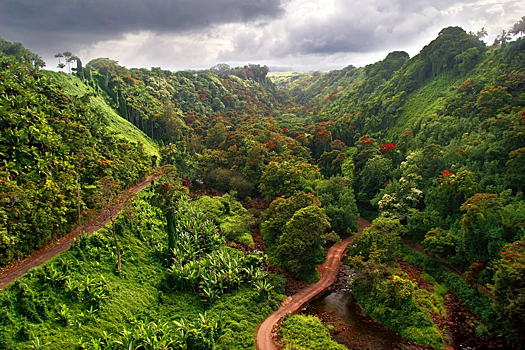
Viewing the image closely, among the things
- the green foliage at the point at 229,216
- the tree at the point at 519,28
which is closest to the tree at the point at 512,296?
the green foliage at the point at 229,216

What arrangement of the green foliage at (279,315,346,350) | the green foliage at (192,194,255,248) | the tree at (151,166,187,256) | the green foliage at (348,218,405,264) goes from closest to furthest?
1. the green foliage at (279,315,346,350)
2. the green foliage at (348,218,405,264)
3. the tree at (151,166,187,256)
4. the green foliage at (192,194,255,248)

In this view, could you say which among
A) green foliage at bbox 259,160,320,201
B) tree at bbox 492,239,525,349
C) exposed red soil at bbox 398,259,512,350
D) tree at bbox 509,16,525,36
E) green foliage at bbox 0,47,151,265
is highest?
tree at bbox 509,16,525,36

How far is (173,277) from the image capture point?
912 inches

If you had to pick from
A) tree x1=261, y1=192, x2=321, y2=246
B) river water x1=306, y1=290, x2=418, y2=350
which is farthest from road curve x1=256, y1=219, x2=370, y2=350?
tree x1=261, y1=192, x2=321, y2=246

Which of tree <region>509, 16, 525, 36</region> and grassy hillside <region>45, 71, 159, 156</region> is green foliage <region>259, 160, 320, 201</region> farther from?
tree <region>509, 16, 525, 36</region>

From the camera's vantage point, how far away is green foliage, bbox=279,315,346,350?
19.1 meters

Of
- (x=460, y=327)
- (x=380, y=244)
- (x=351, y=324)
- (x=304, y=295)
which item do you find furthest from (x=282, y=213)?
(x=460, y=327)

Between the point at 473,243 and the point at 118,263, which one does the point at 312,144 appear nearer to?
the point at 473,243

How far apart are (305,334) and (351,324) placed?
410cm

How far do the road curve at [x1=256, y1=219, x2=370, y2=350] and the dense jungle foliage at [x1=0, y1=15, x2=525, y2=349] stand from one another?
2.57 ft

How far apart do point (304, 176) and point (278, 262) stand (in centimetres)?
1539

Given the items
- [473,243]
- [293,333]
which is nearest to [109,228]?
[293,333]

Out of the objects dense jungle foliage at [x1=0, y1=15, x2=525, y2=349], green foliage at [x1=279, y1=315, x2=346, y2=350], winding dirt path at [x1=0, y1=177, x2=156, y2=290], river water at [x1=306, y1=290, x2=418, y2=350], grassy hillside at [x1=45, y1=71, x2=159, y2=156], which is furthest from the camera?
grassy hillside at [x1=45, y1=71, x2=159, y2=156]

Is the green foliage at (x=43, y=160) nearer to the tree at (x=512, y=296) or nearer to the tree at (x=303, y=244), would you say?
Result: the tree at (x=303, y=244)
